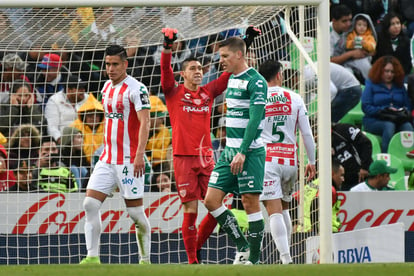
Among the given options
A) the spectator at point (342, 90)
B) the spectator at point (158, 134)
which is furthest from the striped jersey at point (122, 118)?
the spectator at point (342, 90)

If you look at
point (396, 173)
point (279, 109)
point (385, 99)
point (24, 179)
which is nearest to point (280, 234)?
point (279, 109)

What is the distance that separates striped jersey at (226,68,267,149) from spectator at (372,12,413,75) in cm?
683

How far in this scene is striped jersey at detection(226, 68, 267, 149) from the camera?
813 centimetres

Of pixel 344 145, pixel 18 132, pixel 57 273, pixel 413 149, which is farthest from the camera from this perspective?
pixel 413 149

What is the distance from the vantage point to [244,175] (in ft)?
26.6

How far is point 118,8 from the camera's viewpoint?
929 cm

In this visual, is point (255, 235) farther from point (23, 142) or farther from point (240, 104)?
point (23, 142)

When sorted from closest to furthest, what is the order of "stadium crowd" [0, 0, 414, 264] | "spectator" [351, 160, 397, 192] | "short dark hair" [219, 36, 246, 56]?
"short dark hair" [219, 36, 246, 56]
"stadium crowd" [0, 0, 414, 264]
"spectator" [351, 160, 397, 192]

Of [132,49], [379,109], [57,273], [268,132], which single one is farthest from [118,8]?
[379,109]

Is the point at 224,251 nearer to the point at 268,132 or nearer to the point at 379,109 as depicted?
the point at 268,132

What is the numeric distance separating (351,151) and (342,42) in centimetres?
203

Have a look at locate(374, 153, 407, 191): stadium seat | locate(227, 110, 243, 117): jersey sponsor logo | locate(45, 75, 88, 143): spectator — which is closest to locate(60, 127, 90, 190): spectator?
locate(45, 75, 88, 143): spectator

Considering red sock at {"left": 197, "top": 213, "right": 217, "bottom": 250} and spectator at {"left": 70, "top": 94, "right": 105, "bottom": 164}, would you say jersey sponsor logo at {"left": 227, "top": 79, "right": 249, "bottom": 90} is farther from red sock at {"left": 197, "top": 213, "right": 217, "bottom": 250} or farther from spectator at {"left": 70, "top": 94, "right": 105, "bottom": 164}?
spectator at {"left": 70, "top": 94, "right": 105, "bottom": 164}

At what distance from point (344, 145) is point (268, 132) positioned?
4.46 m
